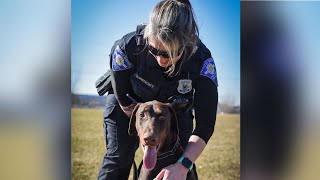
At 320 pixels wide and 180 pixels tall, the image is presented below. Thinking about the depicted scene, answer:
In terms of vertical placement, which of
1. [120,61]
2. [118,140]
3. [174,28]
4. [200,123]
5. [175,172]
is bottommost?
[175,172]

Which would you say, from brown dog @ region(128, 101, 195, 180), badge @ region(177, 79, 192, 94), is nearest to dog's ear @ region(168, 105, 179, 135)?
brown dog @ region(128, 101, 195, 180)

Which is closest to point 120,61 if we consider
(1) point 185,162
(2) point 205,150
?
(1) point 185,162

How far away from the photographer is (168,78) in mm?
2006

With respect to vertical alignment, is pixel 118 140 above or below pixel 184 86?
below

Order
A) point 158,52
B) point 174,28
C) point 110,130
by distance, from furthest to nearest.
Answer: point 110,130
point 158,52
point 174,28

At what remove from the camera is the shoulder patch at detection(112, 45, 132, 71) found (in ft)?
6.35

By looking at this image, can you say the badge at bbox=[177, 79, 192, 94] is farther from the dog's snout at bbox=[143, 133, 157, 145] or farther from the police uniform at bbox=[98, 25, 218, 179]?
the dog's snout at bbox=[143, 133, 157, 145]

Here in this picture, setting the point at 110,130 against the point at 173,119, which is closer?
the point at 173,119

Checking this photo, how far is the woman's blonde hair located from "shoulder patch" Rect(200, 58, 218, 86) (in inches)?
4.1

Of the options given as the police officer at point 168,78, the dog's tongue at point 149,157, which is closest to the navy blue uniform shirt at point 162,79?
the police officer at point 168,78

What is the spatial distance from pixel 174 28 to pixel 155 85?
351 millimetres

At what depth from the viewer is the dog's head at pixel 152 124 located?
1.95 meters

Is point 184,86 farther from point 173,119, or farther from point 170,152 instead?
point 170,152
